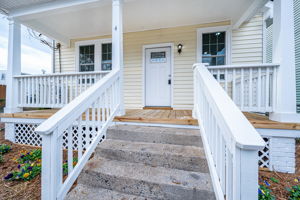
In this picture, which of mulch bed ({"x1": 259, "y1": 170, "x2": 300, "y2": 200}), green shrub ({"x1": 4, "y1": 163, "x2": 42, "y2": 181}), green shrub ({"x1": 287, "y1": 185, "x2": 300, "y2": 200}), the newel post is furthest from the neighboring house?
green shrub ({"x1": 4, "y1": 163, "x2": 42, "y2": 181})

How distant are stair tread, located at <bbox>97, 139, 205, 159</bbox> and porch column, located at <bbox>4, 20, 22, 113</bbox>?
122 inches

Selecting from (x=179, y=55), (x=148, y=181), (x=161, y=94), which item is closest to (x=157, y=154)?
(x=148, y=181)

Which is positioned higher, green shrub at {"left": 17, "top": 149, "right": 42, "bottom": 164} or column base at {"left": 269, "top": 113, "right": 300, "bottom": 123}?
column base at {"left": 269, "top": 113, "right": 300, "bottom": 123}

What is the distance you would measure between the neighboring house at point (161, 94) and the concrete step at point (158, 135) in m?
0.02

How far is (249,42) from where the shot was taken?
3.92 metres

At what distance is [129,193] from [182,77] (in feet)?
11.7

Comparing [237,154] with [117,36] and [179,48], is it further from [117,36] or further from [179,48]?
[179,48]

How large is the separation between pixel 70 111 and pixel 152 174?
108 centimetres

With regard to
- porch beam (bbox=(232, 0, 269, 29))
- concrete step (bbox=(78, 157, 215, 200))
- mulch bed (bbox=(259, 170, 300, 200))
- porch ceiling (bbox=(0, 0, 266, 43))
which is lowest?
mulch bed (bbox=(259, 170, 300, 200))

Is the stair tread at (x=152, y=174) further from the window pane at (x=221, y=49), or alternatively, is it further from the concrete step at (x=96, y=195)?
the window pane at (x=221, y=49)

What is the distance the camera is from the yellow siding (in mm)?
3855

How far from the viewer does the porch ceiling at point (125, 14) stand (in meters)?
3.15

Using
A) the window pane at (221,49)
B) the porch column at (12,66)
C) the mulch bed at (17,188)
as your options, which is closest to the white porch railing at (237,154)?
the mulch bed at (17,188)

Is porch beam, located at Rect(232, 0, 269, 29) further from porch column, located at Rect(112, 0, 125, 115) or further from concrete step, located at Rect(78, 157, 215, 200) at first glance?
concrete step, located at Rect(78, 157, 215, 200)
